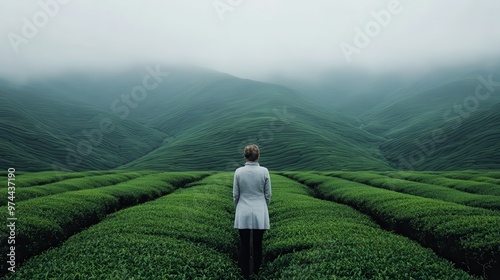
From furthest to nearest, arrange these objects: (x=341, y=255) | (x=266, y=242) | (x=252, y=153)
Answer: (x=266, y=242)
(x=252, y=153)
(x=341, y=255)

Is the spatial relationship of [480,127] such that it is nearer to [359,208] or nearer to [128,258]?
[359,208]

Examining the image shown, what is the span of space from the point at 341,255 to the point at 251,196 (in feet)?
13.3

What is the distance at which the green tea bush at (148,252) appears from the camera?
12.2 meters

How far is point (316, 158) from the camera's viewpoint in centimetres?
17850

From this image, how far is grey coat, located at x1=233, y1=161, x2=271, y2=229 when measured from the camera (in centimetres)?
1405

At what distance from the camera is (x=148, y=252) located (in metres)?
14.2

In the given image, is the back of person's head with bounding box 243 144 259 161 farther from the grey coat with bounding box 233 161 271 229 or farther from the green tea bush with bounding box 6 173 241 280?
the green tea bush with bounding box 6 173 241 280

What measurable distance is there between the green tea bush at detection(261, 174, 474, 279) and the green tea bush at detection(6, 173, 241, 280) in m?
2.25

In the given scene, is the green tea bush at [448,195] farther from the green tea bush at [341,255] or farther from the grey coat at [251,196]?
the grey coat at [251,196]

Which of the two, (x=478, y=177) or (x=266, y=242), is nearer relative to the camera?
(x=266, y=242)

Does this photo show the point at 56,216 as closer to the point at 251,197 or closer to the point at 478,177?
the point at 251,197

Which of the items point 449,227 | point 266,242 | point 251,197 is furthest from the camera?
point 266,242

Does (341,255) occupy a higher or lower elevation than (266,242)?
higher

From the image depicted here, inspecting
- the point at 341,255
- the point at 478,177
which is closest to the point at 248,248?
the point at 341,255
